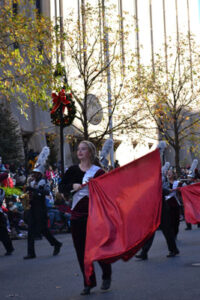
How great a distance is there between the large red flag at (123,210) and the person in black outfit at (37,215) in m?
5.50

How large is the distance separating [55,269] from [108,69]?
70.6 feet

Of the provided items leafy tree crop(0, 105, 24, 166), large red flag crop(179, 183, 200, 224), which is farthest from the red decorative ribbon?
leafy tree crop(0, 105, 24, 166)

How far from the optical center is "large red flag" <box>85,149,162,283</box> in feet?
23.6

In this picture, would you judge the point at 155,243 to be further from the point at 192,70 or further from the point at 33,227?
the point at 192,70

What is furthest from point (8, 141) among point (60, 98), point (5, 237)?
point (5, 237)

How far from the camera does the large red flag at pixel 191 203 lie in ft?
44.6

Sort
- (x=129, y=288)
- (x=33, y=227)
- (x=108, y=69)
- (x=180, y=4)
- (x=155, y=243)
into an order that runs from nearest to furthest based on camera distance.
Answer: (x=129, y=288), (x=33, y=227), (x=155, y=243), (x=108, y=69), (x=180, y=4)

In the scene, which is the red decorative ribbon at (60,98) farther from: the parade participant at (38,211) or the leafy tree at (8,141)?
the leafy tree at (8,141)

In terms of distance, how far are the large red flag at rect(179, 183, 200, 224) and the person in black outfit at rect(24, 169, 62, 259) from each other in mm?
2696

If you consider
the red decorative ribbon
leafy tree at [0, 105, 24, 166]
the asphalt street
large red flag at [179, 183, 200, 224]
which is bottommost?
the asphalt street

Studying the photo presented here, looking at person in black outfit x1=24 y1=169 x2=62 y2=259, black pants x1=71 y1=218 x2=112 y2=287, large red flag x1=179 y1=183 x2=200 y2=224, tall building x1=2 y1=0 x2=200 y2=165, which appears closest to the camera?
black pants x1=71 y1=218 x2=112 y2=287

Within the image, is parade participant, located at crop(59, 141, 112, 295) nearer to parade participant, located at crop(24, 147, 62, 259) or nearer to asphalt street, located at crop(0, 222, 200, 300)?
asphalt street, located at crop(0, 222, 200, 300)

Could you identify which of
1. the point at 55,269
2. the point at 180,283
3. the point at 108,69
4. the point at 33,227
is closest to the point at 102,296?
the point at 180,283

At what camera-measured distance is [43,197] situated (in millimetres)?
13844
